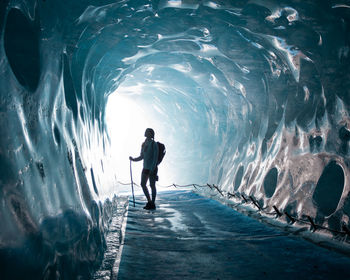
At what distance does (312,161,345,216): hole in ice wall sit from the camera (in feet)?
15.8

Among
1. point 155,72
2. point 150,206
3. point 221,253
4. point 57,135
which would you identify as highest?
point 155,72

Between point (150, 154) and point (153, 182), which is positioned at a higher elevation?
point (150, 154)

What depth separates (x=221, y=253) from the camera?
3678 mm

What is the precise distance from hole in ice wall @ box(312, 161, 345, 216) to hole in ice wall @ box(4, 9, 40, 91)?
4173 mm

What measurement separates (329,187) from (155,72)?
27.8 ft

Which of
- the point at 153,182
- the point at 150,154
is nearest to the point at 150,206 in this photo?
the point at 153,182

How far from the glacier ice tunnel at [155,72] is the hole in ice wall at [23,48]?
0.6 inches

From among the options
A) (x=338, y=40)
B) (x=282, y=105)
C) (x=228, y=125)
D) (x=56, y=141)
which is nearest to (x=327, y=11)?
(x=338, y=40)

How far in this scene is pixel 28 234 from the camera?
6.40ft

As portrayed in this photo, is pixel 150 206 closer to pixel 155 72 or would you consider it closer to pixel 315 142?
pixel 315 142

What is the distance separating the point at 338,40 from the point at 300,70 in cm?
152

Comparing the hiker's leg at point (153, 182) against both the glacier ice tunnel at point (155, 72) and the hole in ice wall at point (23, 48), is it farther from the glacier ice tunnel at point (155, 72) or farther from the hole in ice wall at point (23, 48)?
the hole in ice wall at point (23, 48)

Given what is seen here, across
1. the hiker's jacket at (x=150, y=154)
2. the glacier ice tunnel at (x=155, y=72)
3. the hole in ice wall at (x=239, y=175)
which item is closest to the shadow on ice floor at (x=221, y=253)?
the glacier ice tunnel at (x=155, y=72)

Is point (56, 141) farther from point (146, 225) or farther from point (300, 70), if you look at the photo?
point (300, 70)
